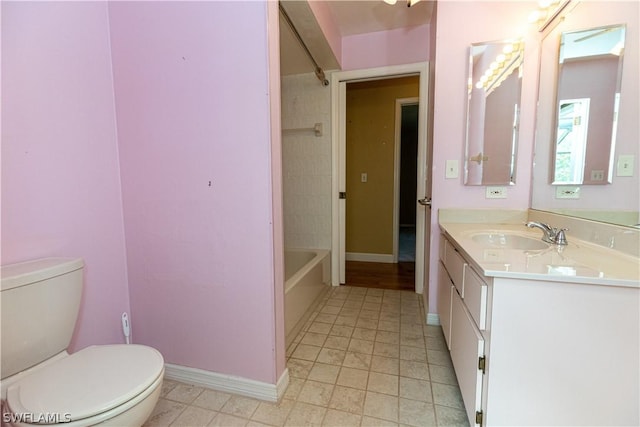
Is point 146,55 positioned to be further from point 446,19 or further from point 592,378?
point 592,378

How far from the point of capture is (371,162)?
3770mm

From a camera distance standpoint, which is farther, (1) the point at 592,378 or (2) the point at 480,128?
(2) the point at 480,128

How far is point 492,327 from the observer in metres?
0.92

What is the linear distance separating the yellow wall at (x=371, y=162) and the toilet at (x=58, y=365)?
3074 millimetres

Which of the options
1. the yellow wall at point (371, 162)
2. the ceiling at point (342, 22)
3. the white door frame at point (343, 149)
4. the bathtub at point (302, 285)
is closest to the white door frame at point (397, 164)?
the yellow wall at point (371, 162)

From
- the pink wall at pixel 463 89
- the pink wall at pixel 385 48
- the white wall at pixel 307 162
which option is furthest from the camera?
the white wall at pixel 307 162

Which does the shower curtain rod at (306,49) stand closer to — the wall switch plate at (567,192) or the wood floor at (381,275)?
the wall switch plate at (567,192)

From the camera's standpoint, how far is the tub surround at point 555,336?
31.7 inches

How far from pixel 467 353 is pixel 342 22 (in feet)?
8.35

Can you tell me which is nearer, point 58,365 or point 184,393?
point 58,365

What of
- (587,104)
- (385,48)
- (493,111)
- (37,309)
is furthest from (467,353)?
(385,48)

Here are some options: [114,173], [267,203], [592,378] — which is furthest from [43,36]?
[592,378]

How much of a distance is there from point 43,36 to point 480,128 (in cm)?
227

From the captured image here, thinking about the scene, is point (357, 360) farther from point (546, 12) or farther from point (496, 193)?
point (546, 12)
